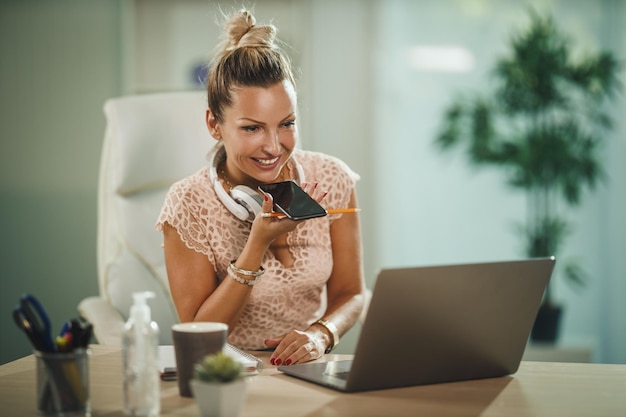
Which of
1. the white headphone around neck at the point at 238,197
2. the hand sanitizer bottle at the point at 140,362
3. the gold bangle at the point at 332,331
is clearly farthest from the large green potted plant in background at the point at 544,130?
the hand sanitizer bottle at the point at 140,362

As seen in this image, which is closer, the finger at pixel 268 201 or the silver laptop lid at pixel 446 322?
the silver laptop lid at pixel 446 322

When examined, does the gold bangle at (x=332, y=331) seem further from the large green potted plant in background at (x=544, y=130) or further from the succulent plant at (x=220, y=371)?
the large green potted plant in background at (x=544, y=130)

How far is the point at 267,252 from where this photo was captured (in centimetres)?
159

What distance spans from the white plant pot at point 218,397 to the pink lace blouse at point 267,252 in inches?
27.7

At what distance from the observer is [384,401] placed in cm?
96

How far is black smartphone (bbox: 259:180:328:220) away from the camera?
122 cm

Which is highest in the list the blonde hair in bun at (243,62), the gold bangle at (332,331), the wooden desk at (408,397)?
the blonde hair in bun at (243,62)

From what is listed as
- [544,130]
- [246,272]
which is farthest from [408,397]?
[544,130]

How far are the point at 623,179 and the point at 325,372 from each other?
2769 millimetres

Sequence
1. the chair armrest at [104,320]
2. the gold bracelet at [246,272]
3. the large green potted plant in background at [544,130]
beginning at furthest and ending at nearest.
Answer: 1. the large green potted plant in background at [544,130]
2. the chair armrest at [104,320]
3. the gold bracelet at [246,272]

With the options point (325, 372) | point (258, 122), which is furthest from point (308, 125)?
point (325, 372)

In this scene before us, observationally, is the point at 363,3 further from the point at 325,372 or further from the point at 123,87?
the point at 325,372

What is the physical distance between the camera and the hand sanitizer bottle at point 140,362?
2.93 ft

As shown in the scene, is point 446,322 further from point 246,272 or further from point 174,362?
point 246,272
